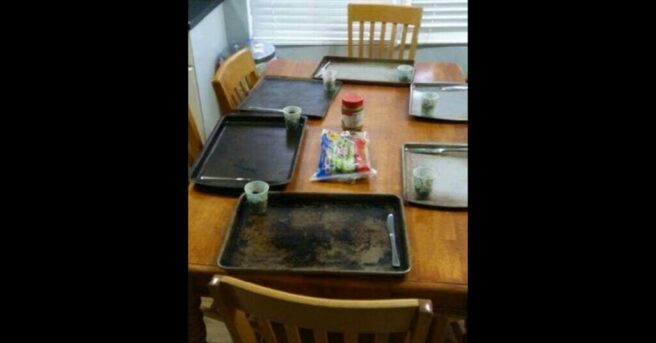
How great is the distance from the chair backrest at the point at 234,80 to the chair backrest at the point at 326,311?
3.44ft

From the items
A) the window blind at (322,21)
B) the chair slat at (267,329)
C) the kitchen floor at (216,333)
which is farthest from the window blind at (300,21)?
the chair slat at (267,329)

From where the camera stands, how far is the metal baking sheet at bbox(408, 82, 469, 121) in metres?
1.78

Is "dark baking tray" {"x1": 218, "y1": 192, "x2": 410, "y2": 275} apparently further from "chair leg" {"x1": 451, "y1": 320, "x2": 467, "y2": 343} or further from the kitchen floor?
the kitchen floor

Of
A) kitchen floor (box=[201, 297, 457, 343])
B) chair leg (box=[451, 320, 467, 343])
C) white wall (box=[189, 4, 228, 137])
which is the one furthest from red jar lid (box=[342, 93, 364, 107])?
white wall (box=[189, 4, 228, 137])

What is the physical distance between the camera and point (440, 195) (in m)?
1.36

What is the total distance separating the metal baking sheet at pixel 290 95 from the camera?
1851mm

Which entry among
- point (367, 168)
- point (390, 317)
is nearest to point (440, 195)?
point (367, 168)

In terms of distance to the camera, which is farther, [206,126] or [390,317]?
[206,126]

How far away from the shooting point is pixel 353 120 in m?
1.67

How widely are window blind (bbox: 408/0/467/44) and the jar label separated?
5.03 ft
